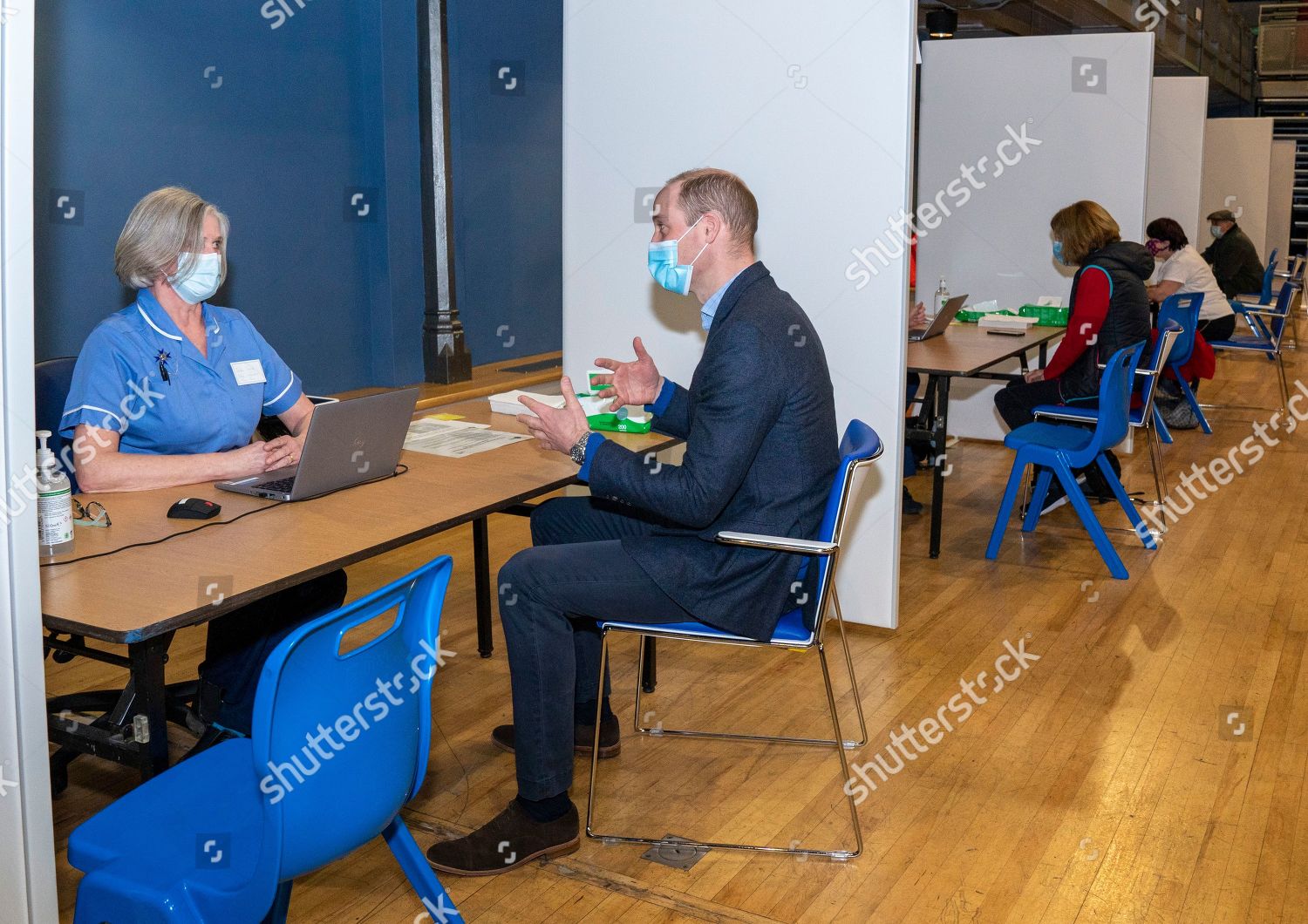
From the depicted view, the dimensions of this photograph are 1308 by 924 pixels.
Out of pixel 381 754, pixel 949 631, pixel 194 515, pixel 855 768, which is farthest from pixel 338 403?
pixel 949 631

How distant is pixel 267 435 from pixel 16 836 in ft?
5.18

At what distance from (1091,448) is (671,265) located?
246cm

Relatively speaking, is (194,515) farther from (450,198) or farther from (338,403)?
(450,198)

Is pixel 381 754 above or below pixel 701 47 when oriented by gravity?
below

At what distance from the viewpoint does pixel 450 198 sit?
22.0 feet

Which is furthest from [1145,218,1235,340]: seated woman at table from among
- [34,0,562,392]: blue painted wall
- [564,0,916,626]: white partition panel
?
[564,0,916,626]: white partition panel

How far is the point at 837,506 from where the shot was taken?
7.94 feet

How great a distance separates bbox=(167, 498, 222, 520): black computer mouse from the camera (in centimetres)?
224

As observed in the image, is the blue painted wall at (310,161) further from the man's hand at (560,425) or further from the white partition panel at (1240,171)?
the white partition panel at (1240,171)

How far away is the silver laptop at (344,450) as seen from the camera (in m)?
2.34

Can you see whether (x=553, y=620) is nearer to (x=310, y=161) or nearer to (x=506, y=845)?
(x=506, y=845)

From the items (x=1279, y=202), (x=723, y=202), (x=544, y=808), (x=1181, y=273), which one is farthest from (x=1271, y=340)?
(x=1279, y=202)

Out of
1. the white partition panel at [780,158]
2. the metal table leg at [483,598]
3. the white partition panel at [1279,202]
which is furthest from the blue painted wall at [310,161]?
the white partition panel at [1279,202]

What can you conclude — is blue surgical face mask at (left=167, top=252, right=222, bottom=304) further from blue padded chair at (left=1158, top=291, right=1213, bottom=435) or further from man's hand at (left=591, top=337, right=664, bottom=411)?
blue padded chair at (left=1158, top=291, right=1213, bottom=435)
